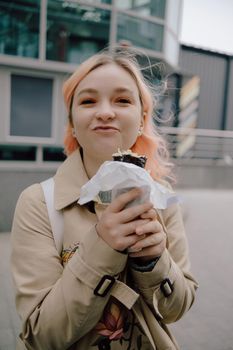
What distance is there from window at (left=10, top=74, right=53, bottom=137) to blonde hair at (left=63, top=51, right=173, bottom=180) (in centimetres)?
528

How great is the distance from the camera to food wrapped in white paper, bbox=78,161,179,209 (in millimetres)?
960

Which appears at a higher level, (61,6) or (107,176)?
(61,6)

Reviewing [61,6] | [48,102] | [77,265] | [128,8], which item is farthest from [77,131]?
[128,8]

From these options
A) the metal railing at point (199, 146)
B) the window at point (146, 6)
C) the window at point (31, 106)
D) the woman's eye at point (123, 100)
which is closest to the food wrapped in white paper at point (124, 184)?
the woman's eye at point (123, 100)

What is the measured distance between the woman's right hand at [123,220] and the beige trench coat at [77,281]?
0.05m

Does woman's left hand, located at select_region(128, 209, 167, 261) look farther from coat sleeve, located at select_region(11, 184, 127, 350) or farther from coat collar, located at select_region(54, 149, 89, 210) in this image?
coat collar, located at select_region(54, 149, 89, 210)

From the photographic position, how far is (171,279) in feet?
3.82

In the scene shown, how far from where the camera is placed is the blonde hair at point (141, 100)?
51.6 inches

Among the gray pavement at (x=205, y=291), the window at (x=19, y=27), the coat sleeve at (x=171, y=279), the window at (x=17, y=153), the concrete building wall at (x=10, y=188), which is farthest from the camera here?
the window at (x=17, y=153)

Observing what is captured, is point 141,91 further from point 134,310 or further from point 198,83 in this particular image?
point 198,83

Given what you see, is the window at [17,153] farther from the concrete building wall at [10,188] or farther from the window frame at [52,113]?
the concrete building wall at [10,188]

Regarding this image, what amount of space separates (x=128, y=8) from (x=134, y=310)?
7.79 meters

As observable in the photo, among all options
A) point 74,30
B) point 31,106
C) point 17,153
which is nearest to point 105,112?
point 17,153

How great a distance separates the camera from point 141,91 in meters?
1.34
